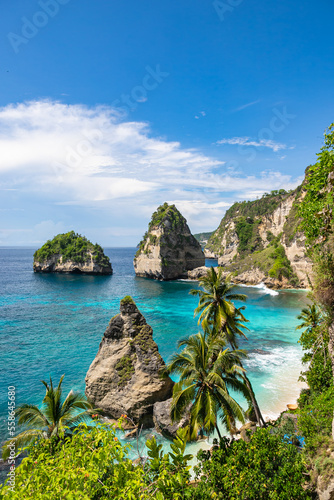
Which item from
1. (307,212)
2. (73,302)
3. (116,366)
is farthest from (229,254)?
(307,212)

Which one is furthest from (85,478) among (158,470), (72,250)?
(72,250)

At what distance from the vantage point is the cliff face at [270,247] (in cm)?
8369

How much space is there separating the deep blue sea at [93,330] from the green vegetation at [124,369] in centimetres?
860

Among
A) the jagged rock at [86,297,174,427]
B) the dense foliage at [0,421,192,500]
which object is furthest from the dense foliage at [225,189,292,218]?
the dense foliage at [0,421,192,500]

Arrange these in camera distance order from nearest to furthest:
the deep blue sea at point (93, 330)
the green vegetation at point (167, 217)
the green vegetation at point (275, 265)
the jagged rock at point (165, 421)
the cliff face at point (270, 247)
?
the jagged rock at point (165, 421)
the deep blue sea at point (93, 330)
the cliff face at point (270, 247)
the green vegetation at point (275, 265)
the green vegetation at point (167, 217)

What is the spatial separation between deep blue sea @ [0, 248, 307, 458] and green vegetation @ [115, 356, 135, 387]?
8.60 meters

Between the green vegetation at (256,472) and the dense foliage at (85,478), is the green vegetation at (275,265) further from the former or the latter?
the dense foliage at (85,478)

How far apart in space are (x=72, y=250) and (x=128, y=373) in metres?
103

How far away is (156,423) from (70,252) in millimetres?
105748

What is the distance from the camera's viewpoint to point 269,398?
27078 millimetres

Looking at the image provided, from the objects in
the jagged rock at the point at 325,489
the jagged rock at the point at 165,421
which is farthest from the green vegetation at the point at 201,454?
the jagged rock at the point at 165,421

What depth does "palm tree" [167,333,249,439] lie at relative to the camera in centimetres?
1448

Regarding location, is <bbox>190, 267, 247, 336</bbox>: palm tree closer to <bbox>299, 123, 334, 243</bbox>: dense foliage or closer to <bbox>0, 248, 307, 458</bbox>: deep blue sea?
<bbox>299, 123, 334, 243</bbox>: dense foliage

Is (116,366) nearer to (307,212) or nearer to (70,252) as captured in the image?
(307,212)
